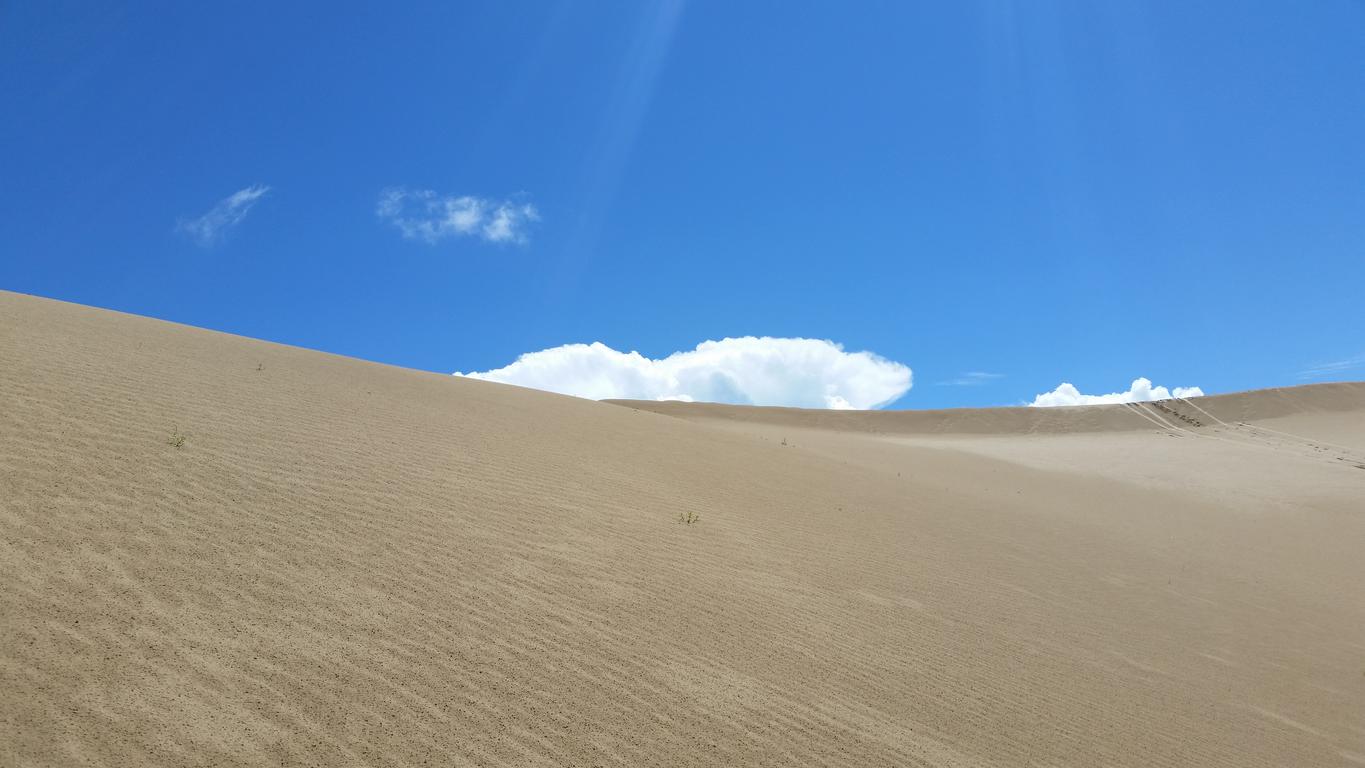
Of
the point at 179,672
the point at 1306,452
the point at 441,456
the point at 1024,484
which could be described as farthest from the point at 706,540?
the point at 1306,452

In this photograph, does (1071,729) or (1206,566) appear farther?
(1206,566)

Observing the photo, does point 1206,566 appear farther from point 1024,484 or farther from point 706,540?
point 706,540

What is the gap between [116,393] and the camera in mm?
9273

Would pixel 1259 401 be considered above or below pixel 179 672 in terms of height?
above

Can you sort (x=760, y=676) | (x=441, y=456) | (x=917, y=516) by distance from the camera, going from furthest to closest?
(x=917, y=516) < (x=441, y=456) < (x=760, y=676)

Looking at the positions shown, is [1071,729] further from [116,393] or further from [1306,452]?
[1306,452]

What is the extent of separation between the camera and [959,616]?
8.74 meters

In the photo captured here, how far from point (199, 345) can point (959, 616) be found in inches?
548

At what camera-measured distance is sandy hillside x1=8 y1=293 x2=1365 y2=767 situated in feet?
15.2

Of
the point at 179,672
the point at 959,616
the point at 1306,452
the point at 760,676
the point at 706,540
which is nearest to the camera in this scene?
the point at 179,672

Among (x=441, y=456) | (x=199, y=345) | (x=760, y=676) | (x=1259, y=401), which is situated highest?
(x=1259, y=401)

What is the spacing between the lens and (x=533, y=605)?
6.34 m

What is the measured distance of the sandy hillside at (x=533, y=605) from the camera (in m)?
4.63

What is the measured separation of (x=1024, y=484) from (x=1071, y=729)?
16.4 m
